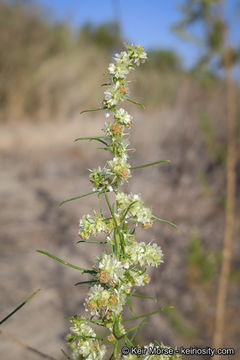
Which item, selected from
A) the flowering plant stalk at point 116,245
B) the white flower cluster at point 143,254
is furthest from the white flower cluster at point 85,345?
the white flower cluster at point 143,254

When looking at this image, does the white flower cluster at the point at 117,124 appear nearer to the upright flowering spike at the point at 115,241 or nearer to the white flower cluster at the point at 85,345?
the upright flowering spike at the point at 115,241

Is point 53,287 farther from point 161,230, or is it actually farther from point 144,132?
point 144,132

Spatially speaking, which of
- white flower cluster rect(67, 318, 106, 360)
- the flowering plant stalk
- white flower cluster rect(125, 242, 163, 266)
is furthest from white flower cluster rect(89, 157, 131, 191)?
white flower cluster rect(67, 318, 106, 360)

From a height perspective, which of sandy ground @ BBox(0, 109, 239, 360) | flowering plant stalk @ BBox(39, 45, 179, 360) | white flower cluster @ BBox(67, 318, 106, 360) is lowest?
white flower cluster @ BBox(67, 318, 106, 360)

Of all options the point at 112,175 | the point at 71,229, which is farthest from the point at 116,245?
the point at 71,229

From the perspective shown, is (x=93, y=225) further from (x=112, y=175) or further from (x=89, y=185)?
(x=89, y=185)

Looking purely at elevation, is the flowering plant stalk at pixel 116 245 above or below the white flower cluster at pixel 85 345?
above

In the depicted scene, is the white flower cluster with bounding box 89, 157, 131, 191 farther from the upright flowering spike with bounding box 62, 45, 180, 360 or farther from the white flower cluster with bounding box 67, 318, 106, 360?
the white flower cluster with bounding box 67, 318, 106, 360
